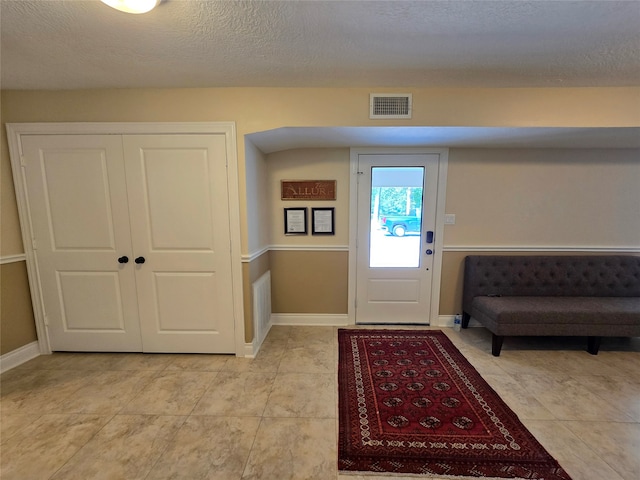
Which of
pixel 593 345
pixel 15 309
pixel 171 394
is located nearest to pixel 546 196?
pixel 593 345

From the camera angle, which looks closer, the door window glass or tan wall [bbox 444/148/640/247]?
tan wall [bbox 444/148/640/247]

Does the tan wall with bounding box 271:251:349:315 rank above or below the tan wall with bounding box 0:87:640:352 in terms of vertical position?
below

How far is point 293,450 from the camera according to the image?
A: 1.57 meters

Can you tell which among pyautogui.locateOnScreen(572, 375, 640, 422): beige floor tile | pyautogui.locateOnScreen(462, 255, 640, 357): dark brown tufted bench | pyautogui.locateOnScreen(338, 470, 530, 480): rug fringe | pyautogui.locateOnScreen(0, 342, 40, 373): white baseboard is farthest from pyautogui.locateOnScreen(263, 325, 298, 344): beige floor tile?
pyautogui.locateOnScreen(572, 375, 640, 422): beige floor tile

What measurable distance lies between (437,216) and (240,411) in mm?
2685

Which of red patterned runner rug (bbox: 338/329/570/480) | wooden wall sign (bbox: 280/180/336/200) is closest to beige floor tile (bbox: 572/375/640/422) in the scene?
red patterned runner rug (bbox: 338/329/570/480)

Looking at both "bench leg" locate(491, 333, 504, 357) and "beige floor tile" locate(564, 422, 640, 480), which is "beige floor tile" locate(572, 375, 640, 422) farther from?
"bench leg" locate(491, 333, 504, 357)

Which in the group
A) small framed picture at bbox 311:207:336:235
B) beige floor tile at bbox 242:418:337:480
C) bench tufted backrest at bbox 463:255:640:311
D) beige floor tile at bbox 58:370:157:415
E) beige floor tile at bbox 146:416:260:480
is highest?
small framed picture at bbox 311:207:336:235

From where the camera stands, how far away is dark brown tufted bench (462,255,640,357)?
97.8 inches

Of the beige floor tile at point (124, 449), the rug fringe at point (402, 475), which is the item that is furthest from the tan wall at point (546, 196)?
the beige floor tile at point (124, 449)

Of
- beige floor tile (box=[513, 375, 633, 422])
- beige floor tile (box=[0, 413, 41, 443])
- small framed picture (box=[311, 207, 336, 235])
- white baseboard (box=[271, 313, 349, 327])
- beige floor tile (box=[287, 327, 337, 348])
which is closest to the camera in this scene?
beige floor tile (box=[0, 413, 41, 443])

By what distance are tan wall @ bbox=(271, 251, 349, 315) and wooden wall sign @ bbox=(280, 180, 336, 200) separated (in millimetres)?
659

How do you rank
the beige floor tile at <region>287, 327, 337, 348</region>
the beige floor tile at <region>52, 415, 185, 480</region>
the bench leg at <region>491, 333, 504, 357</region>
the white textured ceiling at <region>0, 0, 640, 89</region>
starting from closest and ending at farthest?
the white textured ceiling at <region>0, 0, 640, 89</region> < the beige floor tile at <region>52, 415, 185, 480</region> < the bench leg at <region>491, 333, 504, 357</region> < the beige floor tile at <region>287, 327, 337, 348</region>

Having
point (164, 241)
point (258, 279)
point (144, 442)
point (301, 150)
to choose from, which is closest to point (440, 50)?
point (301, 150)
